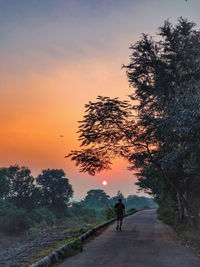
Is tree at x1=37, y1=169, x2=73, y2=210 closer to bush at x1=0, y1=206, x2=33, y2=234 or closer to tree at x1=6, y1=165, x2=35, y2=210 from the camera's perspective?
tree at x1=6, y1=165, x2=35, y2=210

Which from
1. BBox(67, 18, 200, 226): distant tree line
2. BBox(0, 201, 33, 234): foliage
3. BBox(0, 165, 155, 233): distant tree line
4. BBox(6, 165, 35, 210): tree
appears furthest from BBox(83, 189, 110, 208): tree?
BBox(67, 18, 200, 226): distant tree line

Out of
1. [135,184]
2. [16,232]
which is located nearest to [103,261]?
[135,184]

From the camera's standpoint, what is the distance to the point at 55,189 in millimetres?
93625

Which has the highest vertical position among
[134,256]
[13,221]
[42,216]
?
[42,216]

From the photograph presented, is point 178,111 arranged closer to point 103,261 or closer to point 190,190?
point 103,261

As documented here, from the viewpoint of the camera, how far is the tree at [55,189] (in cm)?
9200

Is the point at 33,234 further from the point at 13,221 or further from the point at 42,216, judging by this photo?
the point at 42,216

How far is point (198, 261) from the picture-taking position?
397 inches

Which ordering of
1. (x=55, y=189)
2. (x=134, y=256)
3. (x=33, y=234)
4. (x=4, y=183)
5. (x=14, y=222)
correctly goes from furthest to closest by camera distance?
(x=55, y=189), (x=4, y=183), (x=14, y=222), (x=33, y=234), (x=134, y=256)

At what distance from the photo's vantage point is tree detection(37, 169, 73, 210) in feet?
302

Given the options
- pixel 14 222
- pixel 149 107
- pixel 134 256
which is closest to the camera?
pixel 134 256

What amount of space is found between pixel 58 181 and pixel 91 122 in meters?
78.8

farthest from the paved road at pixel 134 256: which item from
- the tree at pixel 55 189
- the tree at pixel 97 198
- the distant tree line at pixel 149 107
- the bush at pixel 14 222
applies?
the tree at pixel 97 198

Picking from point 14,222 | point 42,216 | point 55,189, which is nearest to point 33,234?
point 14,222
